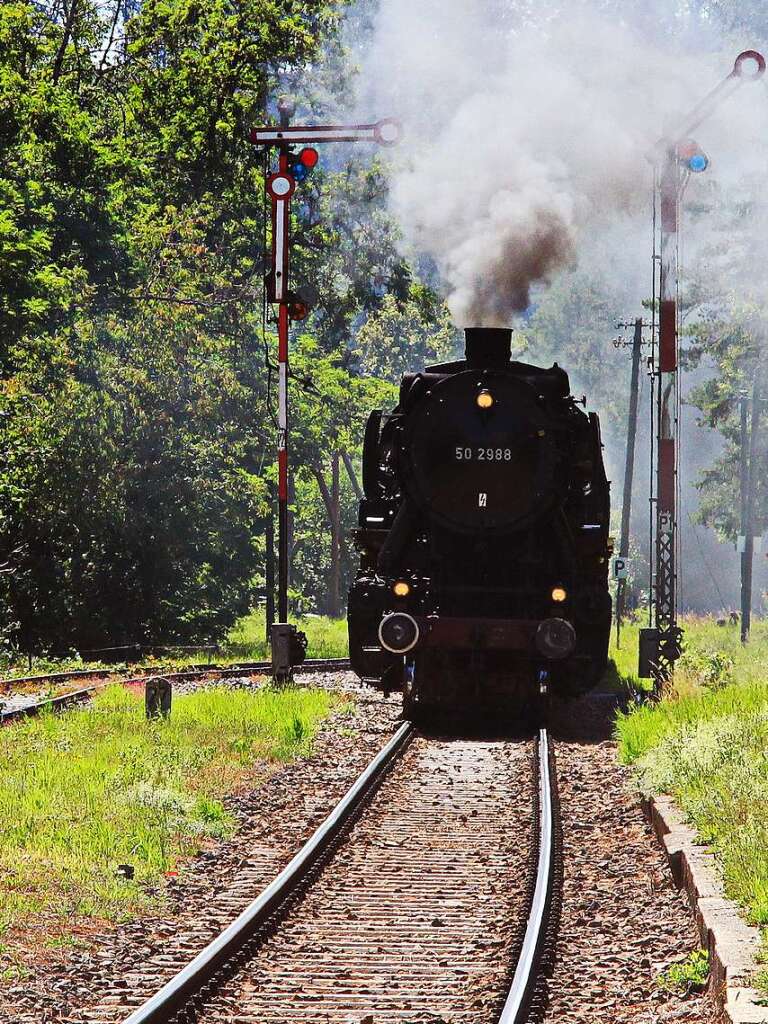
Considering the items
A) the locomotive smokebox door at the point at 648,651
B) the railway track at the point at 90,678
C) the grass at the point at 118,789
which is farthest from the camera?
the locomotive smokebox door at the point at 648,651

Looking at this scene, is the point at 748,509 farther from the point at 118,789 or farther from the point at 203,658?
the point at 118,789

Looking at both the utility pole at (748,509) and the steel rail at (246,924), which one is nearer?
the steel rail at (246,924)

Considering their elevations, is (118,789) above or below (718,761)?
below

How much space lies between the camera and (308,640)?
129ft

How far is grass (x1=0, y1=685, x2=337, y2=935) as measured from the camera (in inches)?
357

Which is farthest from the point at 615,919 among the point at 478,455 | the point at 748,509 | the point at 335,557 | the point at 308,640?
the point at 335,557

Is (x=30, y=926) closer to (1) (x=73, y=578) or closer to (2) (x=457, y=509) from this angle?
(2) (x=457, y=509)

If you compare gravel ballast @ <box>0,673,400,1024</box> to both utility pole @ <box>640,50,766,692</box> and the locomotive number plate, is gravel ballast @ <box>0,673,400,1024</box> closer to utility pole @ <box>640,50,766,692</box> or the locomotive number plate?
the locomotive number plate

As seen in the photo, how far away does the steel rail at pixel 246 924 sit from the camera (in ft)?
21.9

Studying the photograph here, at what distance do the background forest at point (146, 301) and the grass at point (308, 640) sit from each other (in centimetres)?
123

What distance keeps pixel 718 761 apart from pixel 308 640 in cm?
2782

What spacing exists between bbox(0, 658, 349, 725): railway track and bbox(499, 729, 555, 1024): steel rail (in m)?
7.47

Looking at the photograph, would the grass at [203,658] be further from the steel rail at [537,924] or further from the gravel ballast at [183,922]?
the steel rail at [537,924]

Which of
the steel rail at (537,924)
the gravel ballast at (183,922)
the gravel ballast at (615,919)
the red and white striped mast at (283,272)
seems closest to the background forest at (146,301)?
the red and white striped mast at (283,272)
